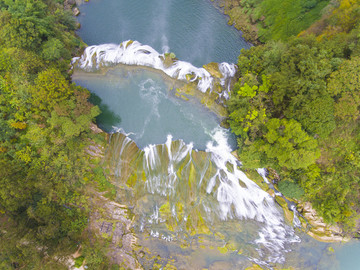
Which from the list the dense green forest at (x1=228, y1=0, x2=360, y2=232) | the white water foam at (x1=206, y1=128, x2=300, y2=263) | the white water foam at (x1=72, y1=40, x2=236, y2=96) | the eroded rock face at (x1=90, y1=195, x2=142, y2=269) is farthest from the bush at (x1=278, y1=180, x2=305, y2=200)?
the eroded rock face at (x1=90, y1=195, x2=142, y2=269)

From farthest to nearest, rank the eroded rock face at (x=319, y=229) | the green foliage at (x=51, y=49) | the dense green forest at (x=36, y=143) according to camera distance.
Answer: the eroded rock face at (x=319, y=229)
the green foliage at (x=51, y=49)
the dense green forest at (x=36, y=143)

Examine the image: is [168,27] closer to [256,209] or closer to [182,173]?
[182,173]

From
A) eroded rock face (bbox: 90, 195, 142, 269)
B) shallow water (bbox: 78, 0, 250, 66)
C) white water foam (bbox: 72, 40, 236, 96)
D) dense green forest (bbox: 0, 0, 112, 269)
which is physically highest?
shallow water (bbox: 78, 0, 250, 66)

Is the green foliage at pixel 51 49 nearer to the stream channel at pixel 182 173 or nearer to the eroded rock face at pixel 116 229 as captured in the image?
the stream channel at pixel 182 173

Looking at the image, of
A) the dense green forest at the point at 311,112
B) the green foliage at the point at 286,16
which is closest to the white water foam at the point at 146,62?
the dense green forest at the point at 311,112

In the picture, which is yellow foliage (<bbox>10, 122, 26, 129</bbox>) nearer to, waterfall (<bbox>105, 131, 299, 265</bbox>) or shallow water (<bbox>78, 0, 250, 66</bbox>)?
waterfall (<bbox>105, 131, 299, 265</bbox>)

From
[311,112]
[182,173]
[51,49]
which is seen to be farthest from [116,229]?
[311,112]
